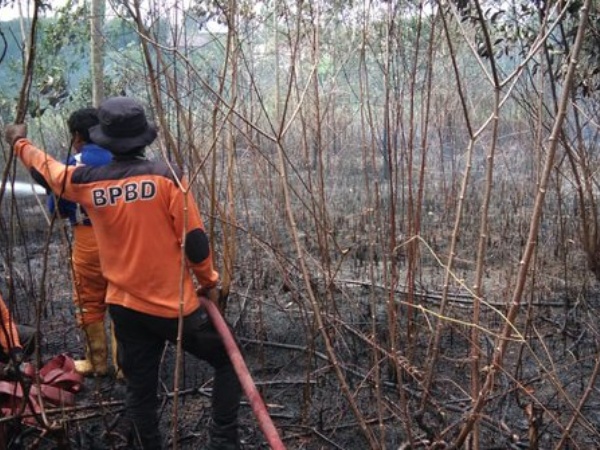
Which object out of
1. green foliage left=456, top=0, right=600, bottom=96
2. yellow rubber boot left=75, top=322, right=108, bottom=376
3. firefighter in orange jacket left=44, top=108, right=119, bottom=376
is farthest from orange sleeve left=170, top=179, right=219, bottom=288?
green foliage left=456, top=0, right=600, bottom=96

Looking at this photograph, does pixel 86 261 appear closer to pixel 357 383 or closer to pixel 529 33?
pixel 357 383

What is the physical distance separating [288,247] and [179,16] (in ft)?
13.3

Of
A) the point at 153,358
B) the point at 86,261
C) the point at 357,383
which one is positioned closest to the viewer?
the point at 153,358

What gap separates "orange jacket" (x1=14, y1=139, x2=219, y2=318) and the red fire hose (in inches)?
5.1

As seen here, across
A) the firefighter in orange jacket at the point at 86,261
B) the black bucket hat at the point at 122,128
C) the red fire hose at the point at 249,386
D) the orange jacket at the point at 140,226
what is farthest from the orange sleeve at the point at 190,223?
the firefighter in orange jacket at the point at 86,261

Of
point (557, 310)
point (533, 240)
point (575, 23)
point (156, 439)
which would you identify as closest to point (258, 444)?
point (156, 439)

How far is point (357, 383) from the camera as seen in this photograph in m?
3.53

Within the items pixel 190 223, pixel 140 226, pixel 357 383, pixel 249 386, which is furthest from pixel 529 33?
pixel 249 386

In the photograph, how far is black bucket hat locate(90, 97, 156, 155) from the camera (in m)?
2.40

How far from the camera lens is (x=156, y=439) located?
8.67 ft

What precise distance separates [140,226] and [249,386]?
861 mm

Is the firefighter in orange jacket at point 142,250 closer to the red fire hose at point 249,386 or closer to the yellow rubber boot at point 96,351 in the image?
the red fire hose at point 249,386

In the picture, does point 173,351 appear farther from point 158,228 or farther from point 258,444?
point 158,228

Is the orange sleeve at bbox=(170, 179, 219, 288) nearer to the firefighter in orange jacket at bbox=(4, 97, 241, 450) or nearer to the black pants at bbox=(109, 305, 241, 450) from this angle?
the firefighter in orange jacket at bbox=(4, 97, 241, 450)
